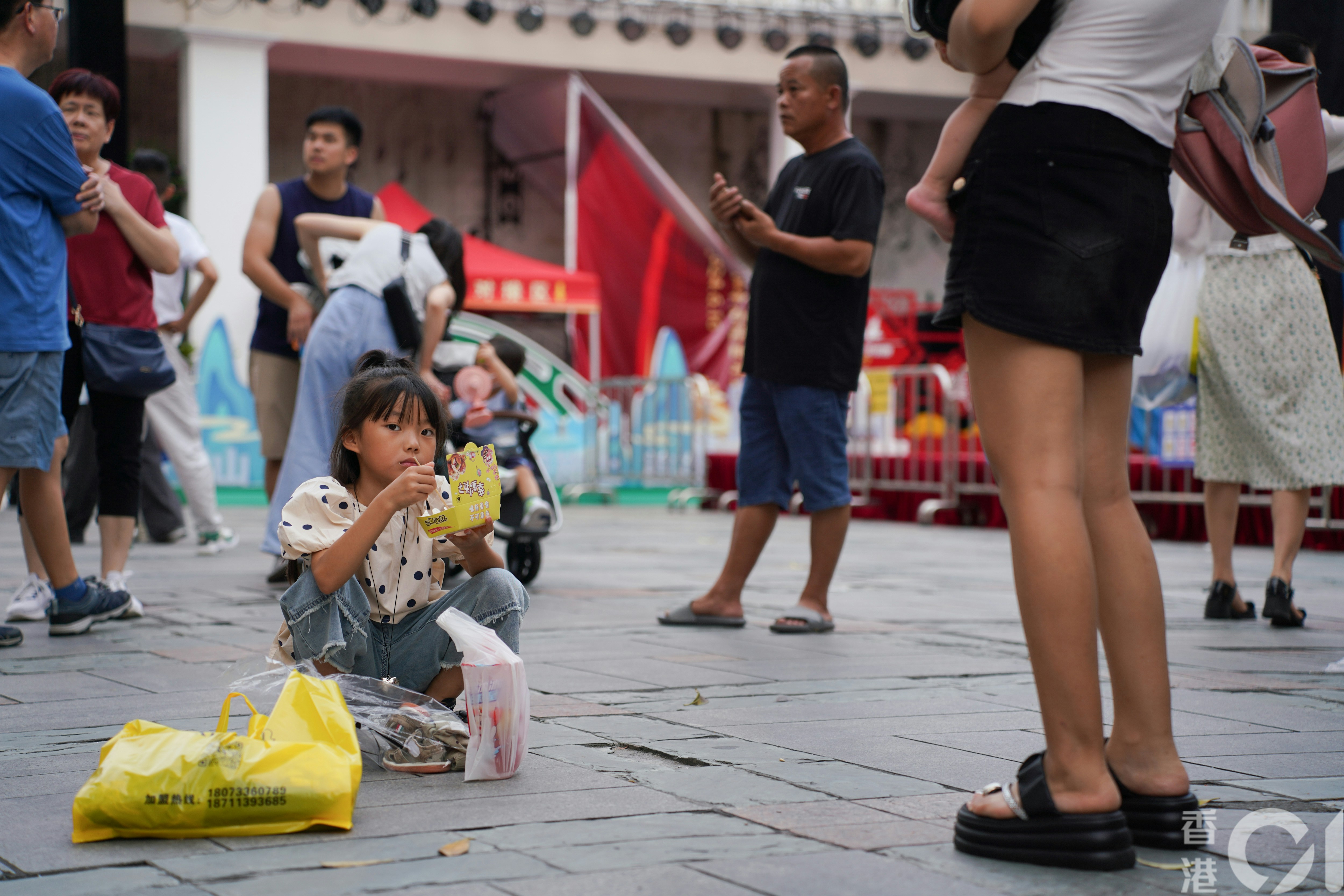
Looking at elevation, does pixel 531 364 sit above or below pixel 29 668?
above

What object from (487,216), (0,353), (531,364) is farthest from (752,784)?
(487,216)

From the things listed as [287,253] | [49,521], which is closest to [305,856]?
[49,521]

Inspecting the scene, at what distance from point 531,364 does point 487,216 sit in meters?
8.10

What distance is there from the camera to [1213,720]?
117 inches

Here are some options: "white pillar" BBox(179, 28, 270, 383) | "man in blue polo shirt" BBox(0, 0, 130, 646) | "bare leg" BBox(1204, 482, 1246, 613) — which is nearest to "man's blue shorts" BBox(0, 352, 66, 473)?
"man in blue polo shirt" BBox(0, 0, 130, 646)

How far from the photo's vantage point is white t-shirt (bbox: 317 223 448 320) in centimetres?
527

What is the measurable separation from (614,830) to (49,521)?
2613 mm

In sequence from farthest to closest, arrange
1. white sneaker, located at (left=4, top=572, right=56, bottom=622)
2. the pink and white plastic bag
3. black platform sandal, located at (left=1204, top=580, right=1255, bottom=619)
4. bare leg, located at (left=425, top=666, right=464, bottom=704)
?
black platform sandal, located at (left=1204, top=580, right=1255, bottom=619) < white sneaker, located at (left=4, top=572, right=56, bottom=622) < bare leg, located at (left=425, top=666, right=464, bottom=704) < the pink and white plastic bag

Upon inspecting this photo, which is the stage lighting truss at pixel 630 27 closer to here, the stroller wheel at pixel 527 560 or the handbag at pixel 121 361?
the stroller wheel at pixel 527 560

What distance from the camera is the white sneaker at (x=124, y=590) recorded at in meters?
4.43

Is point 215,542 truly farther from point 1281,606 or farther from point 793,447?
point 1281,606

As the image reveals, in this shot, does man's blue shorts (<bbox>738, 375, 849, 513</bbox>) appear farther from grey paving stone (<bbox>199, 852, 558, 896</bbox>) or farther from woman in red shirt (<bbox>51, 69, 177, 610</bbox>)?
grey paving stone (<bbox>199, 852, 558, 896</bbox>)

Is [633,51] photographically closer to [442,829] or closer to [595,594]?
[595,594]

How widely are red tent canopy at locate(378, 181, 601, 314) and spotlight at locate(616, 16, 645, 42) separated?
3.28 metres
